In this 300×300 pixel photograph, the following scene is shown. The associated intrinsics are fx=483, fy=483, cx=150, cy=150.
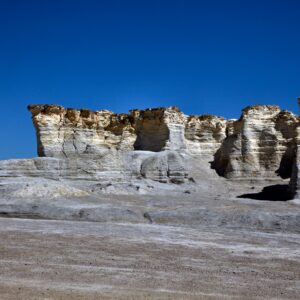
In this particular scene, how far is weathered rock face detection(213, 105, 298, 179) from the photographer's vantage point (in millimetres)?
40875

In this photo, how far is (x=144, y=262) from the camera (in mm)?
12477

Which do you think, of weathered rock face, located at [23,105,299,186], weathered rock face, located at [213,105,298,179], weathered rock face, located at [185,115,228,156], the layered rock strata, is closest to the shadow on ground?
the layered rock strata

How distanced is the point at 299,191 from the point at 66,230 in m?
15.1

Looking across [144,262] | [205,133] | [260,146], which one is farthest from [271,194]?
[144,262]

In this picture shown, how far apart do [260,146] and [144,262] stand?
103 feet

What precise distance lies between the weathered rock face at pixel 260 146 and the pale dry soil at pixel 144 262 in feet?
73.2

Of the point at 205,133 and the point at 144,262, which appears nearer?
the point at 144,262

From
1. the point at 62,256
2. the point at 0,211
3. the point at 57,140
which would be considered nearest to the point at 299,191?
the point at 0,211

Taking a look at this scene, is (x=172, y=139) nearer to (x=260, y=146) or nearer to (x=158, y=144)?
(x=158, y=144)

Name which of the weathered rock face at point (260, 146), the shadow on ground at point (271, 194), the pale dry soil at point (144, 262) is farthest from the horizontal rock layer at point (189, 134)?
the pale dry soil at point (144, 262)

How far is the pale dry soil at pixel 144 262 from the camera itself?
31.0 ft

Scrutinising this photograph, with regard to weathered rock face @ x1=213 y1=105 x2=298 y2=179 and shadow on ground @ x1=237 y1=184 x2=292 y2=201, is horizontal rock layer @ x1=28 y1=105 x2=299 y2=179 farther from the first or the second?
shadow on ground @ x1=237 y1=184 x2=292 y2=201

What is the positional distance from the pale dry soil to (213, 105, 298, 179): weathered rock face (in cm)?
2230

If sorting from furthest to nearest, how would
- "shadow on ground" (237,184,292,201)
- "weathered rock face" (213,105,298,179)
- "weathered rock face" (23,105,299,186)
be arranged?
"weathered rock face" (213,105,298,179), "weathered rock face" (23,105,299,186), "shadow on ground" (237,184,292,201)
